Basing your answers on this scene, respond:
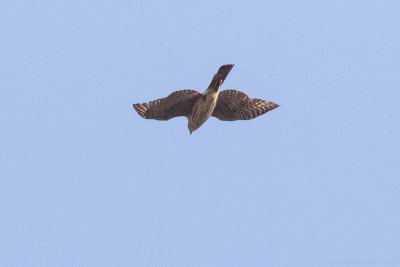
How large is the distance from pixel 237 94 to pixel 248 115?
79 centimetres

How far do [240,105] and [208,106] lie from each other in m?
1.14

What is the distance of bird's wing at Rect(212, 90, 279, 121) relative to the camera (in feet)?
64.5

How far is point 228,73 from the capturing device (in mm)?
19000

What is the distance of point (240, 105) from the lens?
19.9 meters

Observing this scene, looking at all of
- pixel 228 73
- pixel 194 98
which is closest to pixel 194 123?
pixel 194 98

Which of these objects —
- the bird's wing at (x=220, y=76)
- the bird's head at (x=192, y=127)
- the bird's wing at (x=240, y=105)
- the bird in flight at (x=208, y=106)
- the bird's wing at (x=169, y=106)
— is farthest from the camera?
the bird's head at (x=192, y=127)

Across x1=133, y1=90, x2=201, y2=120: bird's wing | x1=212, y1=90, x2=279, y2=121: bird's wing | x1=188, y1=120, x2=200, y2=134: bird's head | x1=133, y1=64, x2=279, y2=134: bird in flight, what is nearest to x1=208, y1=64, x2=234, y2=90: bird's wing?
x1=133, y1=64, x2=279, y2=134: bird in flight

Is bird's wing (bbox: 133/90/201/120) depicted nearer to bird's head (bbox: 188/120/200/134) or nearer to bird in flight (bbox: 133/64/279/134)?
bird in flight (bbox: 133/64/279/134)

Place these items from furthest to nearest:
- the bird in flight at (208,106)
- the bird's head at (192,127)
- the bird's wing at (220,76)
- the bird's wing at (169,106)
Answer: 1. the bird's head at (192,127)
2. the bird's wing at (169,106)
3. the bird in flight at (208,106)
4. the bird's wing at (220,76)

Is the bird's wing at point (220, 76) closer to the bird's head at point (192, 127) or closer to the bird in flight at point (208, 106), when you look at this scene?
the bird in flight at point (208, 106)

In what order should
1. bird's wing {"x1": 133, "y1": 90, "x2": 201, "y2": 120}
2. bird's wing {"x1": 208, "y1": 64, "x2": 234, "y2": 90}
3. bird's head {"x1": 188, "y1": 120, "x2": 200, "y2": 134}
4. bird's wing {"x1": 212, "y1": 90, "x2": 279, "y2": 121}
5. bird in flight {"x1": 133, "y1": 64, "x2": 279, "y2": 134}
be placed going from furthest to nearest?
bird's head {"x1": 188, "y1": 120, "x2": 200, "y2": 134} → bird's wing {"x1": 212, "y1": 90, "x2": 279, "y2": 121} → bird's wing {"x1": 133, "y1": 90, "x2": 201, "y2": 120} → bird in flight {"x1": 133, "y1": 64, "x2": 279, "y2": 134} → bird's wing {"x1": 208, "y1": 64, "x2": 234, "y2": 90}

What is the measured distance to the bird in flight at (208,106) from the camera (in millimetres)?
19234

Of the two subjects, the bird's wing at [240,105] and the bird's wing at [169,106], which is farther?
the bird's wing at [240,105]

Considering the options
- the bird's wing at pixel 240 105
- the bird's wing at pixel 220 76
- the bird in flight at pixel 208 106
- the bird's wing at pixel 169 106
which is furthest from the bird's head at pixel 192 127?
the bird's wing at pixel 220 76
